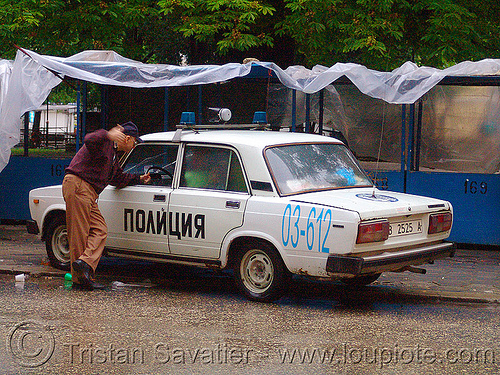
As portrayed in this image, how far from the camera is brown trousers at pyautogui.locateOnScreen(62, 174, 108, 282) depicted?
8102 mm

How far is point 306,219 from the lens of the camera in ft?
22.9

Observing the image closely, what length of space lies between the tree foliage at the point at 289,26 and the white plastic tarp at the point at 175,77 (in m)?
3.31

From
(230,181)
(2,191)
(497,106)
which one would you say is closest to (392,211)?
(230,181)

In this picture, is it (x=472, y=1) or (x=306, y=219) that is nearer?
(x=306, y=219)

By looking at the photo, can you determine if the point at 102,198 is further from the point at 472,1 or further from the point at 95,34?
the point at 472,1

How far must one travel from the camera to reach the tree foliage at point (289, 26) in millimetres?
14133

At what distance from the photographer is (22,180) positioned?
1322 centimetres

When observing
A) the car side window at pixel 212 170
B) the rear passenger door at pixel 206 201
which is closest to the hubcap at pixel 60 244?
the rear passenger door at pixel 206 201

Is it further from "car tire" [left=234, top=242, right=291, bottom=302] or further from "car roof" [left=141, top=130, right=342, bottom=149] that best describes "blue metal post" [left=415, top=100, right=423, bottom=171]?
"car tire" [left=234, top=242, right=291, bottom=302]

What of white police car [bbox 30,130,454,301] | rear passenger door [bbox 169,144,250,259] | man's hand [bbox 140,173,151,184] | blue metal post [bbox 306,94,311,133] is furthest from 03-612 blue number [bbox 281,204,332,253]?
blue metal post [bbox 306,94,311,133]

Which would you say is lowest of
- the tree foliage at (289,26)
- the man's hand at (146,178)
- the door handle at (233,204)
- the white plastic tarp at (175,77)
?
the door handle at (233,204)

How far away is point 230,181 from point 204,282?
61.6 inches

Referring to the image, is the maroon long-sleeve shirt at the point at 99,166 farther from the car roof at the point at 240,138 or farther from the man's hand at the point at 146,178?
the car roof at the point at 240,138

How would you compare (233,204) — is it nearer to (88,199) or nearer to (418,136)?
(88,199)
